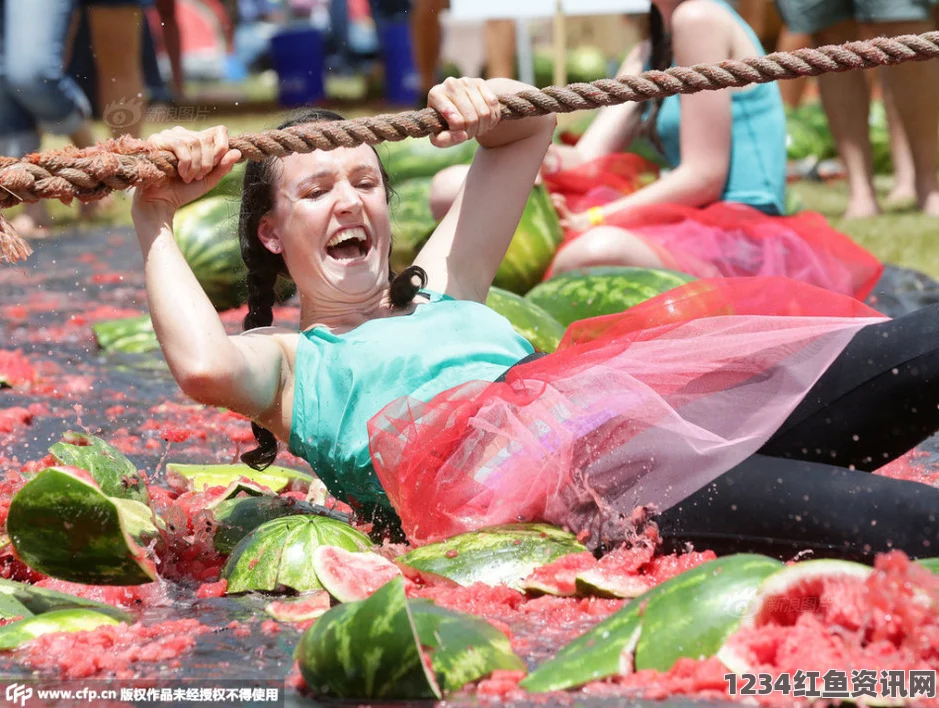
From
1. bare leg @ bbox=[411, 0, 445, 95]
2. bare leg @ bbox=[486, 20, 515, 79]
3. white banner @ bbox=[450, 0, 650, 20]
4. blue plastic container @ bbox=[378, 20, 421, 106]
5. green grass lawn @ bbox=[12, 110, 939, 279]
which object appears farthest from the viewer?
blue plastic container @ bbox=[378, 20, 421, 106]

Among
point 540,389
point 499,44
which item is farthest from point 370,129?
point 499,44

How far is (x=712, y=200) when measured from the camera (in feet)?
16.8

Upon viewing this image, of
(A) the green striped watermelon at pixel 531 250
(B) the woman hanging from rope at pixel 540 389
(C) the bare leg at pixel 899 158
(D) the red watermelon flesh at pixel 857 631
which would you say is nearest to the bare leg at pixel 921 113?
(C) the bare leg at pixel 899 158

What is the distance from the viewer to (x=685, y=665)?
2.05 m

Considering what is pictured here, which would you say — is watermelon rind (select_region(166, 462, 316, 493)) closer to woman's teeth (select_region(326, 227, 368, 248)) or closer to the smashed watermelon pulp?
the smashed watermelon pulp

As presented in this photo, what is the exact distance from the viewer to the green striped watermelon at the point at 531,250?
508cm

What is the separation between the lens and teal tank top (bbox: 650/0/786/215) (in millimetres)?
5043

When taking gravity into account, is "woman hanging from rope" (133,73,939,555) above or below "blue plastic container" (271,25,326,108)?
above

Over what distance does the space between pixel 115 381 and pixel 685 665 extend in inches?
117

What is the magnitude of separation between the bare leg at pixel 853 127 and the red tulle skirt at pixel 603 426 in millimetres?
4904

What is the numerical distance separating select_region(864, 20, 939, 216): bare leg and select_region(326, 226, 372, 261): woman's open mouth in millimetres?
4910

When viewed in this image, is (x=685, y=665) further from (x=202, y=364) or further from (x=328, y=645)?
(x=202, y=364)

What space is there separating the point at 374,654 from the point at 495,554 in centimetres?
59

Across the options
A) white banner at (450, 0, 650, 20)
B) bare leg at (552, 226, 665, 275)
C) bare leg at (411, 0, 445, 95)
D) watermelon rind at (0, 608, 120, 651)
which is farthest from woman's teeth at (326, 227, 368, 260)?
bare leg at (411, 0, 445, 95)
